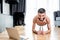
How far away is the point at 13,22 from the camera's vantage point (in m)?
3.84

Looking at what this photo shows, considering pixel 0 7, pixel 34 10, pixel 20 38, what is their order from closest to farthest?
pixel 20 38, pixel 0 7, pixel 34 10

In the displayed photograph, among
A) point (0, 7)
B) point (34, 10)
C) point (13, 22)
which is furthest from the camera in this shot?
point (34, 10)

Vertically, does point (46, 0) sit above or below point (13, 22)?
above

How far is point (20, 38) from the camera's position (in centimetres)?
104

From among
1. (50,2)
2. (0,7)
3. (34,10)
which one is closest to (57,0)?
(50,2)

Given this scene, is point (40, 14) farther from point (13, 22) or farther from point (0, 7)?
point (13, 22)

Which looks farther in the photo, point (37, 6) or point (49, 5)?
point (49, 5)

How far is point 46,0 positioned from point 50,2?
16 cm

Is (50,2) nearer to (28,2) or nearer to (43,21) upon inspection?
(28,2)

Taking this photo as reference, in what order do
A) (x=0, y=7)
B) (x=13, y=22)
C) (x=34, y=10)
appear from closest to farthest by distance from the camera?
(x=0, y=7) < (x=13, y=22) < (x=34, y=10)

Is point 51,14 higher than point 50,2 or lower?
lower

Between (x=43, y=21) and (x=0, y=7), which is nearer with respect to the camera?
(x=43, y=21)

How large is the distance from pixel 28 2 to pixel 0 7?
3.00 m

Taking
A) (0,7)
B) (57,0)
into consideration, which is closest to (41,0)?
(57,0)
